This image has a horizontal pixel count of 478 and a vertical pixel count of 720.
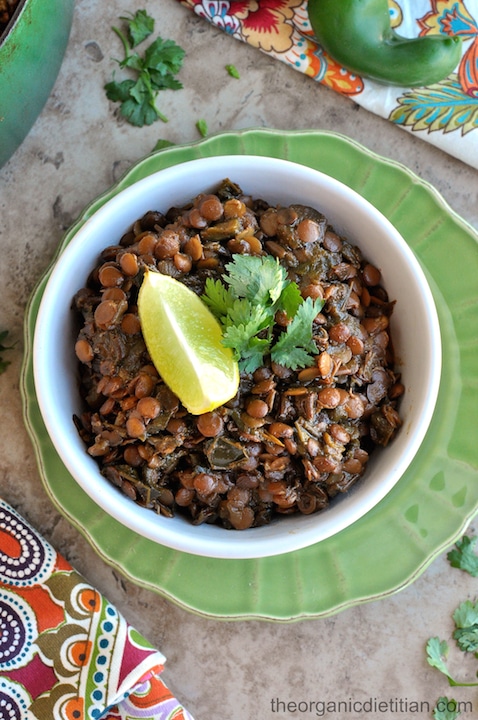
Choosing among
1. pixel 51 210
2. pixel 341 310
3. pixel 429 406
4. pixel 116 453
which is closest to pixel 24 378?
pixel 116 453

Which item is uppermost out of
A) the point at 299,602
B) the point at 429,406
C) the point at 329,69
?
the point at 329,69

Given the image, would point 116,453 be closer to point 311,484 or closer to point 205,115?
point 311,484

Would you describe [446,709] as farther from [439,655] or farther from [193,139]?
[193,139]

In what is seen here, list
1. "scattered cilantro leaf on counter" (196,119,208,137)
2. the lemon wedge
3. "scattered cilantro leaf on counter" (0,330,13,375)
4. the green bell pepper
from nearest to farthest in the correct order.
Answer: the lemon wedge → the green bell pepper → "scattered cilantro leaf on counter" (0,330,13,375) → "scattered cilantro leaf on counter" (196,119,208,137)

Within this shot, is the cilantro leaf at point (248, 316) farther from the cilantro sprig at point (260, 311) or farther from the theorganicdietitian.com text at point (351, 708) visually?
the theorganicdietitian.com text at point (351, 708)

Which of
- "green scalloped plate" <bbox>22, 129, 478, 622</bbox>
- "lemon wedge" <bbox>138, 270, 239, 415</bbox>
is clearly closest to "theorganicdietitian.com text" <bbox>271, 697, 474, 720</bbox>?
"green scalloped plate" <bbox>22, 129, 478, 622</bbox>

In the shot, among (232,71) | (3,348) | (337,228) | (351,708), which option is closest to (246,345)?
(337,228)

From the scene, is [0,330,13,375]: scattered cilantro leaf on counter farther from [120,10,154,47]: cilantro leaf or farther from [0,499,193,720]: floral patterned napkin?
→ [120,10,154,47]: cilantro leaf
